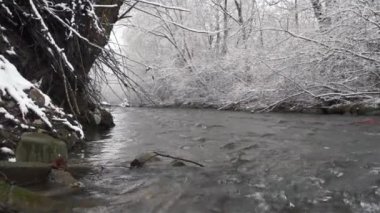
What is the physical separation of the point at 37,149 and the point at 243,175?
6.88ft

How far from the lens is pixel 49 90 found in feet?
19.5

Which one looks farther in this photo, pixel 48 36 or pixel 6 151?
pixel 48 36

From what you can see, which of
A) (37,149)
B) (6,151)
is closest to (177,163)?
(37,149)

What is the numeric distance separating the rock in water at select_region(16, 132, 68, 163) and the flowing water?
0.47 metres

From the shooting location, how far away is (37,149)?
4.16 m

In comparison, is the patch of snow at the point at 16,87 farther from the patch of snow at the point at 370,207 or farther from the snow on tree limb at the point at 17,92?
the patch of snow at the point at 370,207

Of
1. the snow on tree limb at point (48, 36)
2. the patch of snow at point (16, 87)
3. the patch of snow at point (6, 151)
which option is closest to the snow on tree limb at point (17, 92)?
the patch of snow at point (16, 87)

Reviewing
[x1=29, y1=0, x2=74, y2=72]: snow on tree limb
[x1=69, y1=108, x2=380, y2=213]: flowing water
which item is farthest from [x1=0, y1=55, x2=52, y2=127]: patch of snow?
[x1=69, y1=108, x2=380, y2=213]: flowing water

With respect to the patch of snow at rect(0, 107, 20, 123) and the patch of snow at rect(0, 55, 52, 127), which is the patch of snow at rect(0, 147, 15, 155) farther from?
the patch of snow at rect(0, 55, 52, 127)

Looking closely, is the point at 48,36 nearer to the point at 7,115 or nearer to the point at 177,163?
the point at 7,115

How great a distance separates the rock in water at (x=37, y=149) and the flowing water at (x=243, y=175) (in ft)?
1.56

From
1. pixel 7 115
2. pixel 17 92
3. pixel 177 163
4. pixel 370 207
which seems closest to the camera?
pixel 370 207

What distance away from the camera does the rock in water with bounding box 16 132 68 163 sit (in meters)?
4.06

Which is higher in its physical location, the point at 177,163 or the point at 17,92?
the point at 17,92
